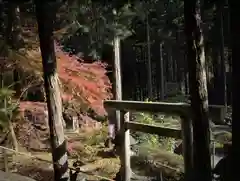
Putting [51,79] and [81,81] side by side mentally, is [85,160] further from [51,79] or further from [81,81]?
[51,79]

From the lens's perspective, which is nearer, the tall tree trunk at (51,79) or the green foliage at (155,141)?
the tall tree trunk at (51,79)

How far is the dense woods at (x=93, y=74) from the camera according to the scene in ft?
11.2

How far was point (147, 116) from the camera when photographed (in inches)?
385

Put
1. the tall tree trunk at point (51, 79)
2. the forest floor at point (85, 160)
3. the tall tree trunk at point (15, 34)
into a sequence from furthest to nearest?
the tall tree trunk at point (15, 34) < the forest floor at point (85, 160) < the tall tree trunk at point (51, 79)

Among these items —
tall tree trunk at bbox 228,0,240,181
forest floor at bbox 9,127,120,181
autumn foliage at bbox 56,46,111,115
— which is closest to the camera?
tall tree trunk at bbox 228,0,240,181

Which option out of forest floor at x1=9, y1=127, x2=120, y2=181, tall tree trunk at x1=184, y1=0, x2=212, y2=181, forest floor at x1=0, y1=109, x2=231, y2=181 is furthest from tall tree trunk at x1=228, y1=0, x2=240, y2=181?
forest floor at x1=9, y1=127, x2=120, y2=181

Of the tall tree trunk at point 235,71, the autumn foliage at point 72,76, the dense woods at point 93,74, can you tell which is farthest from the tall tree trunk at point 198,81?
the autumn foliage at point 72,76

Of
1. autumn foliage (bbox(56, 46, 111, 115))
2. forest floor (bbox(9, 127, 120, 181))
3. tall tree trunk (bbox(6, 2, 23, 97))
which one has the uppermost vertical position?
tall tree trunk (bbox(6, 2, 23, 97))

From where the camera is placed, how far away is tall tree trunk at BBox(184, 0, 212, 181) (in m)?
3.26

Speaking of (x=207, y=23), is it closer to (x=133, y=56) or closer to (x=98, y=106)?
(x=133, y=56)

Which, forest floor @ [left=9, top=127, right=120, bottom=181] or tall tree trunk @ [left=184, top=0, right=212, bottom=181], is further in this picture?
forest floor @ [left=9, top=127, right=120, bottom=181]

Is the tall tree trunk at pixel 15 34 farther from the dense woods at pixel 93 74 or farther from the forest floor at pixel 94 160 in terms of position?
the forest floor at pixel 94 160

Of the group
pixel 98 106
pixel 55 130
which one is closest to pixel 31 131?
pixel 98 106

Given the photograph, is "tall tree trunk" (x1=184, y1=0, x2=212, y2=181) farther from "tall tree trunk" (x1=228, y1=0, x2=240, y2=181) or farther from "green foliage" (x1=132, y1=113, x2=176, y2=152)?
"green foliage" (x1=132, y1=113, x2=176, y2=152)
